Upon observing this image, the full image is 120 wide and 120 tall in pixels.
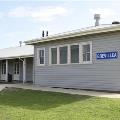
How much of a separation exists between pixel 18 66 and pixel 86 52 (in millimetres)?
15699

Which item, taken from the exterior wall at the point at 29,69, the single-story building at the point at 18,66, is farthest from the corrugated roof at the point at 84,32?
the exterior wall at the point at 29,69

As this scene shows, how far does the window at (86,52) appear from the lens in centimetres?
2178

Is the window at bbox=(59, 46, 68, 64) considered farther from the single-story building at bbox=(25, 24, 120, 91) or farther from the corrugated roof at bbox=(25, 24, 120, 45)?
the corrugated roof at bbox=(25, 24, 120, 45)

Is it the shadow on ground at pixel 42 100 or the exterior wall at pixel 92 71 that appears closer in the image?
the shadow on ground at pixel 42 100

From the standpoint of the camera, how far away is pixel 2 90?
2359 centimetres

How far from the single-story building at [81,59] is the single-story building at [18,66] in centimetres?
576

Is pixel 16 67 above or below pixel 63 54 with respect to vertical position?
below

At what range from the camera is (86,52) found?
2198 cm

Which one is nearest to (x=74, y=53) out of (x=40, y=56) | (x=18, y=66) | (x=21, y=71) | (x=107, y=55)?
(x=107, y=55)

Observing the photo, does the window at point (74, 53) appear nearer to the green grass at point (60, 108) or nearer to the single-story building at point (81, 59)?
the single-story building at point (81, 59)

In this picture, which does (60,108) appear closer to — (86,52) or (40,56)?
(86,52)

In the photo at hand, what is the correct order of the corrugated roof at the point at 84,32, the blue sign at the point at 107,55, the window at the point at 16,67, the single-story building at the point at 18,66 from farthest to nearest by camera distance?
the window at the point at 16,67, the single-story building at the point at 18,66, the blue sign at the point at 107,55, the corrugated roof at the point at 84,32

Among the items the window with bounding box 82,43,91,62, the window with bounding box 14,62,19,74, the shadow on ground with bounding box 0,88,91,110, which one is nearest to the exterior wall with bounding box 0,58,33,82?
the window with bounding box 14,62,19,74

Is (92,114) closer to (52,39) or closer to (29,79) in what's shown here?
(52,39)
